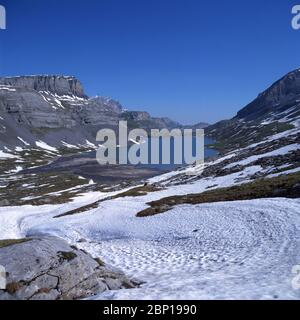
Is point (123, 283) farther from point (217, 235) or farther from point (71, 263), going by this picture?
point (217, 235)

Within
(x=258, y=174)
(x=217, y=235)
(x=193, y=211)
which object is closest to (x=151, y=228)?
(x=193, y=211)

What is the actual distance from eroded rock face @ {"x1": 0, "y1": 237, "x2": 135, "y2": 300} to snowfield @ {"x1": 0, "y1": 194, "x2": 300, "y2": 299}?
1.41 meters

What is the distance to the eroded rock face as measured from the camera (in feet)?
47.6

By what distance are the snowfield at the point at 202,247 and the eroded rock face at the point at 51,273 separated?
141 centimetres

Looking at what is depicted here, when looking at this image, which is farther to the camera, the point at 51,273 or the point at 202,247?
the point at 202,247

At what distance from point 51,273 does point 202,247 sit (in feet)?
40.9

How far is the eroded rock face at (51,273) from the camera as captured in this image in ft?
47.6

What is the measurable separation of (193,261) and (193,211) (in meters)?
14.0

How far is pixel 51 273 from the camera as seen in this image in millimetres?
15383

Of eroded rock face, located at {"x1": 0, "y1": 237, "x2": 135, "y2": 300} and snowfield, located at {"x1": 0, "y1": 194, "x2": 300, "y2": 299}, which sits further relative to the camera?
snowfield, located at {"x1": 0, "y1": 194, "x2": 300, "y2": 299}

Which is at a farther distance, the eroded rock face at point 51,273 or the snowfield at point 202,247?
the snowfield at point 202,247

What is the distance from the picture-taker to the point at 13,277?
1463 centimetres

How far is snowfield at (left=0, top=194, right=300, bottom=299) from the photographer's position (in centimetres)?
1509

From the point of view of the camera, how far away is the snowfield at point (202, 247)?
15086 millimetres
